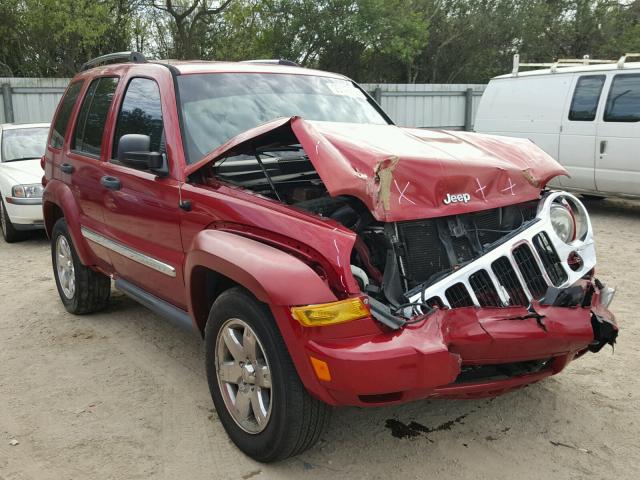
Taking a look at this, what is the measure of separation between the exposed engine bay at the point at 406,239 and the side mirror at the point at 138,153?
0.35 meters

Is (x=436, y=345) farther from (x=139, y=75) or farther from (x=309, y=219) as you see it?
(x=139, y=75)

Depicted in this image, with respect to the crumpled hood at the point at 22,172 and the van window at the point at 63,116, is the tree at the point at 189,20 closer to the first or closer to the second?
the crumpled hood at the point at 22,172

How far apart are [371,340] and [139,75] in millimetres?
2707

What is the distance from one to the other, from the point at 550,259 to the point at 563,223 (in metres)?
0.37

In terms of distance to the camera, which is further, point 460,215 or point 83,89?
point 83,89

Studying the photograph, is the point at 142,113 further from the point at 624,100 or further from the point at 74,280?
the point at 624,100

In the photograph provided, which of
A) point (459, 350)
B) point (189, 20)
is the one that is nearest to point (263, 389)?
point (459, 350)

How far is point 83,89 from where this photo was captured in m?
5.09

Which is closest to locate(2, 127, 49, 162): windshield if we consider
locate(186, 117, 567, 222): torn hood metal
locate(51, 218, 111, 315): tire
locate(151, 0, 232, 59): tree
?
locate(51, 218, 111, 315): tire

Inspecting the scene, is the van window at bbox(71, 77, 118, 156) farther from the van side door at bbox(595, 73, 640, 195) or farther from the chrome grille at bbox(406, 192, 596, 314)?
the van side door at bbox(595, 73, 640, 195)

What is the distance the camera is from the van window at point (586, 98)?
8844mm

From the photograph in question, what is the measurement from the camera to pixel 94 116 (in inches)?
188

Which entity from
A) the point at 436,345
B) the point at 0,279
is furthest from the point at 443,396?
the point at 0,279

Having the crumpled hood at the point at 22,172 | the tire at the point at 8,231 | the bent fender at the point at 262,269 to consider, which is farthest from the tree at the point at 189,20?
the bent fender at the point at 262,269
